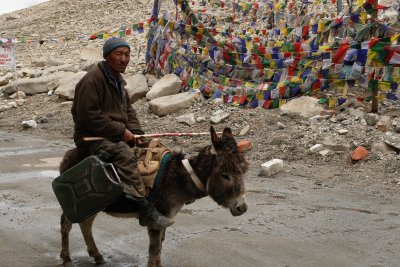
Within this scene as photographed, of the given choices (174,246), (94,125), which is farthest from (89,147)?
(174,246)

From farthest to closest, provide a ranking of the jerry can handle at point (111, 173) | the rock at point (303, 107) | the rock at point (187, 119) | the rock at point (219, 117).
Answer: the rock at point (187, 119) → the rock at point (219, 117) → the rock at point (303, 107) → the jerry can handle at point (111, 173)

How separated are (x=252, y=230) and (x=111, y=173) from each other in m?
2.33

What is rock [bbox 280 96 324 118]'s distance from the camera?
35.3 feet

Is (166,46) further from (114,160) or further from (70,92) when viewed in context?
(114,160)

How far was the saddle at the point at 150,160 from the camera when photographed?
4.55m

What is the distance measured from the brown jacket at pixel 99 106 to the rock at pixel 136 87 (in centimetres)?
919

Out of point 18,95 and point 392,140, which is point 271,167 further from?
point 18,95

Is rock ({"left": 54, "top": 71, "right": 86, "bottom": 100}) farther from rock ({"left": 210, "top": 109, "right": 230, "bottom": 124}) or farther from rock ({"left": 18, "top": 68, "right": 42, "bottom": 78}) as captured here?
rock ({"left": 210, "top": 109, "right": 230, "bottom": 124})

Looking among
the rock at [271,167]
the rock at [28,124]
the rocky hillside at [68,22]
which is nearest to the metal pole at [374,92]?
the rock at [271,167]

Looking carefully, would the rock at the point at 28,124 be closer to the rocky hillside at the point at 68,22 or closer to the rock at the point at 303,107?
the rock at the point at 303,107

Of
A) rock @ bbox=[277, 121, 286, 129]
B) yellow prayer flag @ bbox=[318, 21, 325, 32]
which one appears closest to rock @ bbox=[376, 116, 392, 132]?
rock @ bbox=[277, 121, 286, 129]

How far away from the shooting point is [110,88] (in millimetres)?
4621

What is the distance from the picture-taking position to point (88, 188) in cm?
443

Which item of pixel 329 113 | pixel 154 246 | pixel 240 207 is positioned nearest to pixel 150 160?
pixel 154 246
